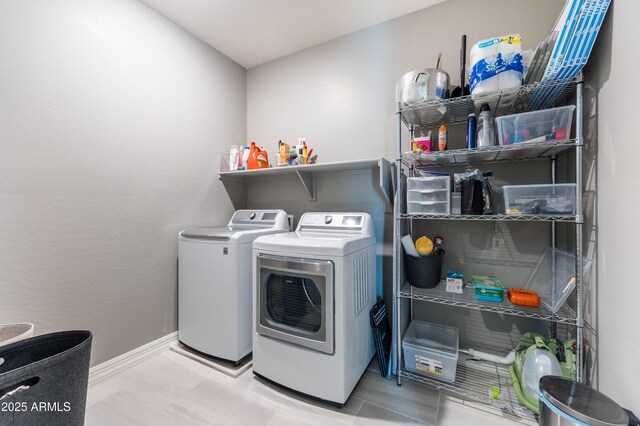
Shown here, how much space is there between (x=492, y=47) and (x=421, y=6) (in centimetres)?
92

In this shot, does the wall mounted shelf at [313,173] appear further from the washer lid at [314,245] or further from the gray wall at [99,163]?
the washer lid at [314,245]

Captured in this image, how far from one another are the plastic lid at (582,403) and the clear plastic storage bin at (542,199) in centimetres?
75

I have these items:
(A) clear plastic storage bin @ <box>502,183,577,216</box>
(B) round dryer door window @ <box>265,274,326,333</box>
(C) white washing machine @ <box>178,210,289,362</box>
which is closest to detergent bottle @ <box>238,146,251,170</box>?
(C) white washing machine @ <box>178,210,289,362</box>

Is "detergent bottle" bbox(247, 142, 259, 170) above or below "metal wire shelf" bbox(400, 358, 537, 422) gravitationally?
above

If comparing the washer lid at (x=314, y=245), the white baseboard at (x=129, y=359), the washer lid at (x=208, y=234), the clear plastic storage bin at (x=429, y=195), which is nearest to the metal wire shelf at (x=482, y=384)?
the washer lid at (x=314, y=245)

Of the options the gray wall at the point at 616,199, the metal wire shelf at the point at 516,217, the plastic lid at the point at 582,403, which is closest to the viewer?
the plastic lid at the point at 582,403

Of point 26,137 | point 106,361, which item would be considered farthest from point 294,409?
point 26,137

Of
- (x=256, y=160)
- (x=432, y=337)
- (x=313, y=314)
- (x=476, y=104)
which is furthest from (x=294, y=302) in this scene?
(x=476, y=104)

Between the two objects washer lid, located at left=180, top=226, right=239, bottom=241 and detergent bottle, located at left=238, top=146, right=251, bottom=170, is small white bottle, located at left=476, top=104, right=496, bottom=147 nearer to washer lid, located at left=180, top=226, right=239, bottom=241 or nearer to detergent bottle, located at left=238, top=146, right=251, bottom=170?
washer lid, located at left=180, top=226, right=239, bottom=241

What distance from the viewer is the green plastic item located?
1.33 metres

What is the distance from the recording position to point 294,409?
1.43 m

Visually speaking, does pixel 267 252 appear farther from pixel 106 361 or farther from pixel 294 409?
pixel 106 361

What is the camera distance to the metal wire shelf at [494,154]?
1305 mm

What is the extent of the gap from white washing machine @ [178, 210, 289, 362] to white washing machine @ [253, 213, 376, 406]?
7.3 inches
